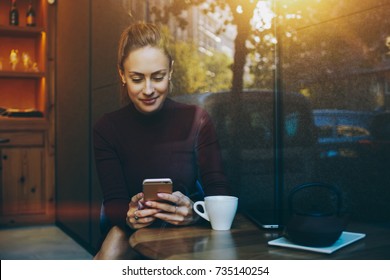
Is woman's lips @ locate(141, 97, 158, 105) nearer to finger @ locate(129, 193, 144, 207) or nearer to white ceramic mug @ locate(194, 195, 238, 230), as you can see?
finger @ locate(129, 193, 144, 207)

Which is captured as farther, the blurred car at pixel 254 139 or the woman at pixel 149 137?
the blurred car at pixel 254 139

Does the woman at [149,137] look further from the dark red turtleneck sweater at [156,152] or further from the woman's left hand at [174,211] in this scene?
the woman's left hand at [174,211]

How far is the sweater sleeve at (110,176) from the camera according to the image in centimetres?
186

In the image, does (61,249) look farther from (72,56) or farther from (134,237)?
(134,237)

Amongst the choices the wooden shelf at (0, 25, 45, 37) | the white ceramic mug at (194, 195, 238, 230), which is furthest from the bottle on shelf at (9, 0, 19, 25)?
the white ceramic mug at (194, 195, 238, 230)

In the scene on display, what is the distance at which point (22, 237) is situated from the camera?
406 cm

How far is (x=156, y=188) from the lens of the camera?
5.61ft

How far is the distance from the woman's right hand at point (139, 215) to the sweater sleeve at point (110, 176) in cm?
6

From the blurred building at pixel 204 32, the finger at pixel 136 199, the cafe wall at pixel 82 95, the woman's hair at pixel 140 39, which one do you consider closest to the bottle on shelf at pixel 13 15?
the cafe wall at pixel 82 95

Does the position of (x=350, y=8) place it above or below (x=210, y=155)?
above

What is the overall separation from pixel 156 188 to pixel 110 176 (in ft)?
0.94

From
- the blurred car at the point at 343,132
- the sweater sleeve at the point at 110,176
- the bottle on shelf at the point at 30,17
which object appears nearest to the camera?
the sweater sleeve at the point at 110,176
